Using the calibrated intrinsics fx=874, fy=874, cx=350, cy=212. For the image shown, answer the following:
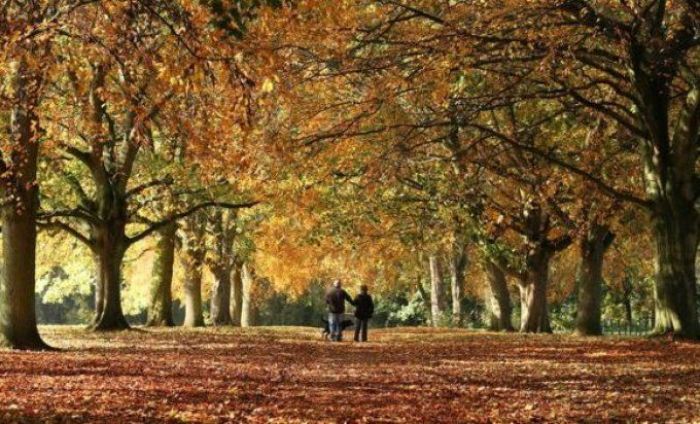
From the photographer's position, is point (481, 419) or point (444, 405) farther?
point (444, 405)

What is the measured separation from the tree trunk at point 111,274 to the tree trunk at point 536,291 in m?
13.1

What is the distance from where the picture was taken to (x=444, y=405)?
957 cm

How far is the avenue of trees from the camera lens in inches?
431

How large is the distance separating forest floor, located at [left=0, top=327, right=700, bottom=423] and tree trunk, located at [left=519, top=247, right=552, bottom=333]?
9.81 metres

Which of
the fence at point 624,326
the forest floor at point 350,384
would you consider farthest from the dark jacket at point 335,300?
the fence at point 624,326

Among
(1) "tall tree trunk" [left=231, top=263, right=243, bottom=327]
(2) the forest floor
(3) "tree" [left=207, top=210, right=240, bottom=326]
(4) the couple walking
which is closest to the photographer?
(2) the forest floor

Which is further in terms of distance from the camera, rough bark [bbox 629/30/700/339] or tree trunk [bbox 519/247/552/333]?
tree trunk [bbox 519/247/552/333]

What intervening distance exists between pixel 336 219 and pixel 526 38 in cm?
1396

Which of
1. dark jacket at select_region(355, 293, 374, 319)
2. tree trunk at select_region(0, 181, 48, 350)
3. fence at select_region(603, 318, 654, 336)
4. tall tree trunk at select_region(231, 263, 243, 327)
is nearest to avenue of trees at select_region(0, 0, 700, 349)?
tree trunk at select_region(0, 181, 48, 350)

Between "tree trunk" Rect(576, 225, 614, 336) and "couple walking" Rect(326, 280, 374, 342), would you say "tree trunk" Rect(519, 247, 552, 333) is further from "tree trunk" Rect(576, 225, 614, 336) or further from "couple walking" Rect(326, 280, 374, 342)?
"couple walking" Rect(326, 280, 374, 342)

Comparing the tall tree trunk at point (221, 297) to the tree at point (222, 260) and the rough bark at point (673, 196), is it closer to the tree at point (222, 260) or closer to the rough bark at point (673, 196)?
the tree at point (222, 260)

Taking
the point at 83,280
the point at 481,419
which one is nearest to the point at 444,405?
the point at 481,419

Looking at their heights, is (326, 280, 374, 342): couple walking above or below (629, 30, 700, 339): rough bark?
below

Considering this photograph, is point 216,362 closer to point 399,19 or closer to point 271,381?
point 271,381
